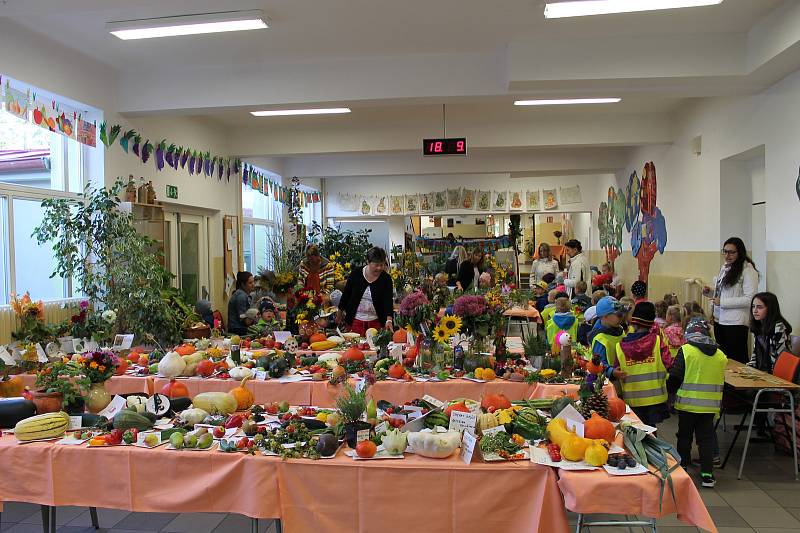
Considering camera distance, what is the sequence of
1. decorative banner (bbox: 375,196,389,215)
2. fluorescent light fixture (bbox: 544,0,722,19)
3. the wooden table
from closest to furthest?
the wooden table
fluorescent light fixture (bbox: 544,0,722,19)
decorative banner (bbox: 375,196,389,215)

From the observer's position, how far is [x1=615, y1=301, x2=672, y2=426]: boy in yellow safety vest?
415 cm

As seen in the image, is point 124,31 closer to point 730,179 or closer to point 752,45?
point 752,45

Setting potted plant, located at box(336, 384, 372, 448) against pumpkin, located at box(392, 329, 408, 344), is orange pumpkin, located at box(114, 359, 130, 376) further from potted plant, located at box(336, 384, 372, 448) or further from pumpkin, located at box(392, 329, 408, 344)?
potted plant, located at box(336, 384, 372, 448)

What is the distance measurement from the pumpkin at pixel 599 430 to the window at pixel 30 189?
16.3 feet

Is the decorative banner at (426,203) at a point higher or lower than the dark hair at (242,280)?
higher

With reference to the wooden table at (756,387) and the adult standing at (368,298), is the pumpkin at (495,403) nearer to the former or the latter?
the wooden table at (756,387)

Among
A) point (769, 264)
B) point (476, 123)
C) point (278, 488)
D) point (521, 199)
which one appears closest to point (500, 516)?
point (278, 488)

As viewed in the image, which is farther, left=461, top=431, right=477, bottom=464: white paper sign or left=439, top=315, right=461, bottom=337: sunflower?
left=439, top=315, right=461, bottom=337: sunflower

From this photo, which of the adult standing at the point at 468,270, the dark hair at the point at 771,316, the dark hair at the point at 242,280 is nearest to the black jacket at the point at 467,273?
the adult standing at the point at 468,270

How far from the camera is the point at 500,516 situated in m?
2.51

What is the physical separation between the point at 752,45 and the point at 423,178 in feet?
29.6

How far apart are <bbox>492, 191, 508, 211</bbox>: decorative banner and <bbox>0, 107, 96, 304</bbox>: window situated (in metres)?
9.00

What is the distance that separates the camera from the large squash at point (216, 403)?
3.21m

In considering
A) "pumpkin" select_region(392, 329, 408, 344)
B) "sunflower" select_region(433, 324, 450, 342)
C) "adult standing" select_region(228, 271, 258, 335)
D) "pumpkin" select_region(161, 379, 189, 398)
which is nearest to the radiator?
"adult standing" select_region(228, 271, 258, 335)
